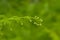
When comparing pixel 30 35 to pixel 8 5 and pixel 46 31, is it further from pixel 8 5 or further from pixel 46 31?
pixel 8 5

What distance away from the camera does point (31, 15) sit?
5.29ft

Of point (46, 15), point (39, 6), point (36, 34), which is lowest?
point (36, 34)

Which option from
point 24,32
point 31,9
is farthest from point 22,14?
point 24,32

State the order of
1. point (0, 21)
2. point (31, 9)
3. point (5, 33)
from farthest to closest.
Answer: point (31, 9), point (5, 33), point (0, 21)

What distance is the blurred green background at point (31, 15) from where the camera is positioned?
142cm

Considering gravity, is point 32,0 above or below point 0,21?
above

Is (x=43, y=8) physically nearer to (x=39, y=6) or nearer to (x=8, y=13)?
(x=39, y=6)

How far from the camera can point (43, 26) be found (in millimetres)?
1534

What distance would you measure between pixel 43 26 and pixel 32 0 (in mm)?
327

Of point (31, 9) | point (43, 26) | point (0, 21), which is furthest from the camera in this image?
point (31, 9)

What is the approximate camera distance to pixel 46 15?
1619 millimetres

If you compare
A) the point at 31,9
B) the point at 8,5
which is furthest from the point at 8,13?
the point at 31,9

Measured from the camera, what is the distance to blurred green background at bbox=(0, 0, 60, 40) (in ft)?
4.65

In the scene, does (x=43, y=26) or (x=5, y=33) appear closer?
(x=5, y=33)
